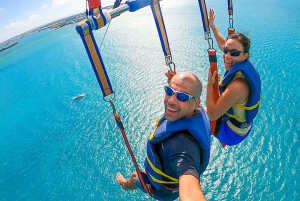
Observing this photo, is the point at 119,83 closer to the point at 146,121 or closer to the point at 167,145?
the point at 146,121

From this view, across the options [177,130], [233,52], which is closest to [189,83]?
[177,130]

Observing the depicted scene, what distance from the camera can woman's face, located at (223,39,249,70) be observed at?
10.2 feet

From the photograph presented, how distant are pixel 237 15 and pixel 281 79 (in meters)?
19.1

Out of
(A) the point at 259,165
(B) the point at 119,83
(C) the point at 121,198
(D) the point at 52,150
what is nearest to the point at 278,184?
(A) the point at 259,165

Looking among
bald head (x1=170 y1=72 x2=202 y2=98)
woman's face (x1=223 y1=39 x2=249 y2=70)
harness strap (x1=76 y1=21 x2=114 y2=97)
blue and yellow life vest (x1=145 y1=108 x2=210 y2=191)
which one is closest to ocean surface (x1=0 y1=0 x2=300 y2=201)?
woman's face (x1=223 y1=39 x2=249 y2=70)

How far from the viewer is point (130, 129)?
1377 centimetres

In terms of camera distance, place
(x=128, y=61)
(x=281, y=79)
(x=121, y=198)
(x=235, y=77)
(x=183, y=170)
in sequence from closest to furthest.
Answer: (x=183, y=170)
(x=235, y=77)
(x=121, y=198)
(x=281, y=79)
(x=128, y=61)

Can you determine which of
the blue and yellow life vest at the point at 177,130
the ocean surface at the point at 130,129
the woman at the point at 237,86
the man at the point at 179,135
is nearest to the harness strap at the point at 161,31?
the woman at the point at 237,86

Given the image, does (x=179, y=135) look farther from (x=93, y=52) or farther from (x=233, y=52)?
(x=233, y=52)

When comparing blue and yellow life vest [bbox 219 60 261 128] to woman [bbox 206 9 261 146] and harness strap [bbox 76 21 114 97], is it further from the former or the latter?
harness strap [bbox 76 21 114 97]

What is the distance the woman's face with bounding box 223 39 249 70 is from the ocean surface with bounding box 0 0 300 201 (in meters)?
0.85

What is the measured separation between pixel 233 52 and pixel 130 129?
1117 centimetres

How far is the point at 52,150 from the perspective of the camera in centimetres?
1411

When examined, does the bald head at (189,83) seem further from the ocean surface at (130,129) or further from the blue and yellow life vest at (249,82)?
the ocean surface at (130,129)
